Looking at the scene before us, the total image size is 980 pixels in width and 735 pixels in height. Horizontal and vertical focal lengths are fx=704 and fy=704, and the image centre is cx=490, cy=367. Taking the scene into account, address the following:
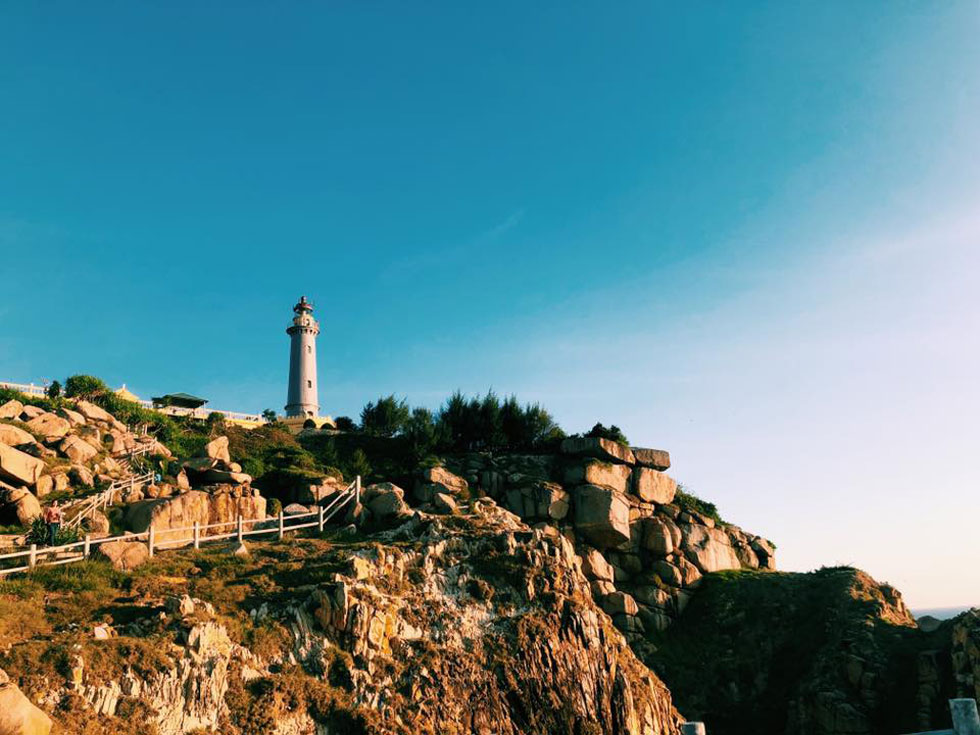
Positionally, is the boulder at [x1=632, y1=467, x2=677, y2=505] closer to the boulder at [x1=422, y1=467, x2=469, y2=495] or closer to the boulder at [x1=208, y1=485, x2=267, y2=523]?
the boulder at [x1=422, y1=467, x2=469, y2=495]

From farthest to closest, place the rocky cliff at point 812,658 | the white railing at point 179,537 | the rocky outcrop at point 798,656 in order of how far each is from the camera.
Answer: the rocky outcrop at point 798,656
the rocky cliff at point 812,658
the white railing at point 179,537

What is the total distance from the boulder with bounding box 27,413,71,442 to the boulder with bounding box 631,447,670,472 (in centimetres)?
3696

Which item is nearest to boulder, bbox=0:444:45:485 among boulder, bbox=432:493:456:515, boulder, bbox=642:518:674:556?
boulder, bbox=432:493:456:515

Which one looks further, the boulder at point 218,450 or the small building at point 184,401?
the small building at point 184,401

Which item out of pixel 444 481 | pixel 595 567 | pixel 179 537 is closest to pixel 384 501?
pixel 444 481

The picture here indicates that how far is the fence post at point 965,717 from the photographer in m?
9.09

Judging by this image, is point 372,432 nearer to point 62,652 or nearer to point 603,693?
point 603,693

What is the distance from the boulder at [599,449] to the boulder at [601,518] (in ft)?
13.0

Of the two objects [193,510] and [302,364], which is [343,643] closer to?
[193,510]

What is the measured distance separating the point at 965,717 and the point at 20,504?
118 feet

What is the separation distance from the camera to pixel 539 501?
148 feet

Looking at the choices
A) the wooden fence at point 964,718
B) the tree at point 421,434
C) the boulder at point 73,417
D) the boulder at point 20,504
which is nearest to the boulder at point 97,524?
the boulder at point 20,504

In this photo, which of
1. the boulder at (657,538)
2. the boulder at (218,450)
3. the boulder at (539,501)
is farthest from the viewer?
the boulder at (657,538)

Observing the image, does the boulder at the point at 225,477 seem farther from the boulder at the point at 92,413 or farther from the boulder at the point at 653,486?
the boulder at the point at 653,486
